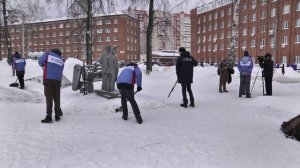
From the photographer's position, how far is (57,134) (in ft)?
22.8

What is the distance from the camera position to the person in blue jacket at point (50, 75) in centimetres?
810

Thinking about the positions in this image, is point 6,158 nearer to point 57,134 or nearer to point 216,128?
point 57,134

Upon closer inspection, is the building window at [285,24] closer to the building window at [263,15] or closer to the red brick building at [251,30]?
the red brick building at [251,30]

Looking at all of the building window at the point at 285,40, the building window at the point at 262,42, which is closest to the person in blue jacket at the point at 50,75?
the building window at the point at 285,40

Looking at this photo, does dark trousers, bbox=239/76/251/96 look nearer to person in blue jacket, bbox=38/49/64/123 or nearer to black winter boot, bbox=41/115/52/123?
person in blue jacket, bbox=38/49/64/123

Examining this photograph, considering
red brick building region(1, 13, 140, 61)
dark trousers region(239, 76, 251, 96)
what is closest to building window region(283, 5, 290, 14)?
red brick building region(1, 13, 140, 61)

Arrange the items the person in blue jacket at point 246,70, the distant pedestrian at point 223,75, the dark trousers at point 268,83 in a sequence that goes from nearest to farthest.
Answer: the person in blue jacket at point 246,70 → the dark trousers at point 268,83 → the distant pedestrian at point 223,75

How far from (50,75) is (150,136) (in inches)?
109

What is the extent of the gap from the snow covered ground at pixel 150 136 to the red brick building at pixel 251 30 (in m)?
33.9

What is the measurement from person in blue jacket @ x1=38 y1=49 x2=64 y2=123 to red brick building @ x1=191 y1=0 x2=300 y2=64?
36.3 m

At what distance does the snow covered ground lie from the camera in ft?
17.8

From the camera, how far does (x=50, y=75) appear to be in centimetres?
814

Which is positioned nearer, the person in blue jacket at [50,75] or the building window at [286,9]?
the person in blue jacket at [50,75]

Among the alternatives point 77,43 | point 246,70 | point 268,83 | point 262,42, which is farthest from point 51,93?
point 77,43
